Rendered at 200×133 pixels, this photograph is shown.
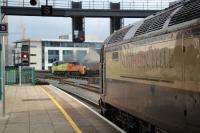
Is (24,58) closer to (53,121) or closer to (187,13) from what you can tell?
(53,121)

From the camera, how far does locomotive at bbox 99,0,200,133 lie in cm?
751

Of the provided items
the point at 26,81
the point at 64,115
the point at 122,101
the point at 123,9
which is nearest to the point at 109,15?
the point at 123,9

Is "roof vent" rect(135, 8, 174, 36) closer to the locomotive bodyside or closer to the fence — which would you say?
the fence

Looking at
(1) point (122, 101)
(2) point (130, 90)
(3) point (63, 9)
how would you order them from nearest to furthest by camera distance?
(2) point (130, 90)
(1) point (122, 101)
(3) point (63, 9)

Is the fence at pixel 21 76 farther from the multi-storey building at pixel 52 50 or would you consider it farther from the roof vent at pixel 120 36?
the multi-storey building at pixel 52 50

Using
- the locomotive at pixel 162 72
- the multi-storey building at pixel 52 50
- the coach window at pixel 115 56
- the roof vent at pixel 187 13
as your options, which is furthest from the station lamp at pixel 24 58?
the multi-storey building at pixel 52 50

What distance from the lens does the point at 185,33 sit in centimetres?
777

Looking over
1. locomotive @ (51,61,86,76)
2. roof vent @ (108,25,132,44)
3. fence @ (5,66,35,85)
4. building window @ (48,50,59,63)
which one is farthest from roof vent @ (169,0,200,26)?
building window @ (48,50,59,63)

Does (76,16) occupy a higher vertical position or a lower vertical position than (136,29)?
higher

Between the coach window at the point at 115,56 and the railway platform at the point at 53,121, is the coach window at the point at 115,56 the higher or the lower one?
the higher one

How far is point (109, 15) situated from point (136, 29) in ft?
106

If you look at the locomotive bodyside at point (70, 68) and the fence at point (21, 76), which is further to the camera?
the locomotive bodyside at point (70, 68)

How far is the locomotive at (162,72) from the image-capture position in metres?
7.51

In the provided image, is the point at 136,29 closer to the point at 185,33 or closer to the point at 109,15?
the point at 185,33
